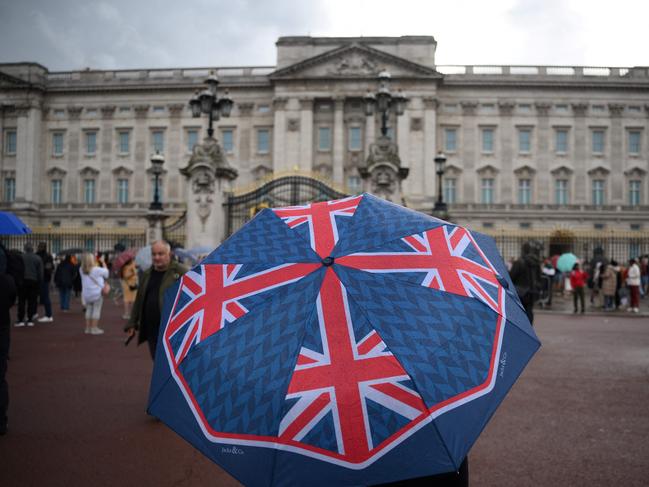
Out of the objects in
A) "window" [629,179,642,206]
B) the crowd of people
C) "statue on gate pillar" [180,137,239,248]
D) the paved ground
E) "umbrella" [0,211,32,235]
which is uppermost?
"window" [629,179,642,206]

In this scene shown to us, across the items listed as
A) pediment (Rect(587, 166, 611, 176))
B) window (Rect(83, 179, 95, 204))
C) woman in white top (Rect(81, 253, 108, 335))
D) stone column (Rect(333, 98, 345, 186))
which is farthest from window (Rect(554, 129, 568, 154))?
woman in white top (Rect(81, 253, 108, 335))

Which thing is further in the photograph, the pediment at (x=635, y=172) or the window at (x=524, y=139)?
the window at (x=524, y=139)

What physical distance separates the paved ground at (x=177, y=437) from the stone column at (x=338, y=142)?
3577 cm

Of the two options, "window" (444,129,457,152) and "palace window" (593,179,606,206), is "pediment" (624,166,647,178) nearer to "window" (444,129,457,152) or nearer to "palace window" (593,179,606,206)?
"palace window" (593,179,606,206)

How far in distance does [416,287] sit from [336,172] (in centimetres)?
4188

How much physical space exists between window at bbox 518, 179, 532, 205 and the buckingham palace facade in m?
0.13

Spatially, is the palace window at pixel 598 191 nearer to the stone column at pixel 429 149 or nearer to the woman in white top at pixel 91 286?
the stone column at pixel 429 149

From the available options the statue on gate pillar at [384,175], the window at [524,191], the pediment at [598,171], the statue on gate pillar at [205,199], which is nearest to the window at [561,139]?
the pediment at [598,171]

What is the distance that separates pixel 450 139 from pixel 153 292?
42.8m

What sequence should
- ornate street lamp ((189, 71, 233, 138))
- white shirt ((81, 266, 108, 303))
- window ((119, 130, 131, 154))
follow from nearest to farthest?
white shirt ((81, 266, 108, 303)) → ornate street lamp ((189, 71, 233, 138)) → window ((119, 130, 131, 154))

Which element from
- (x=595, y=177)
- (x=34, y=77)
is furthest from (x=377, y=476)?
(x=34, y=77)

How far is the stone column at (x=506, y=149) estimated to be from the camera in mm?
44438

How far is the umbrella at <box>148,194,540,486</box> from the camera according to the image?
157cm

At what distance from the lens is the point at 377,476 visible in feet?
5.08
